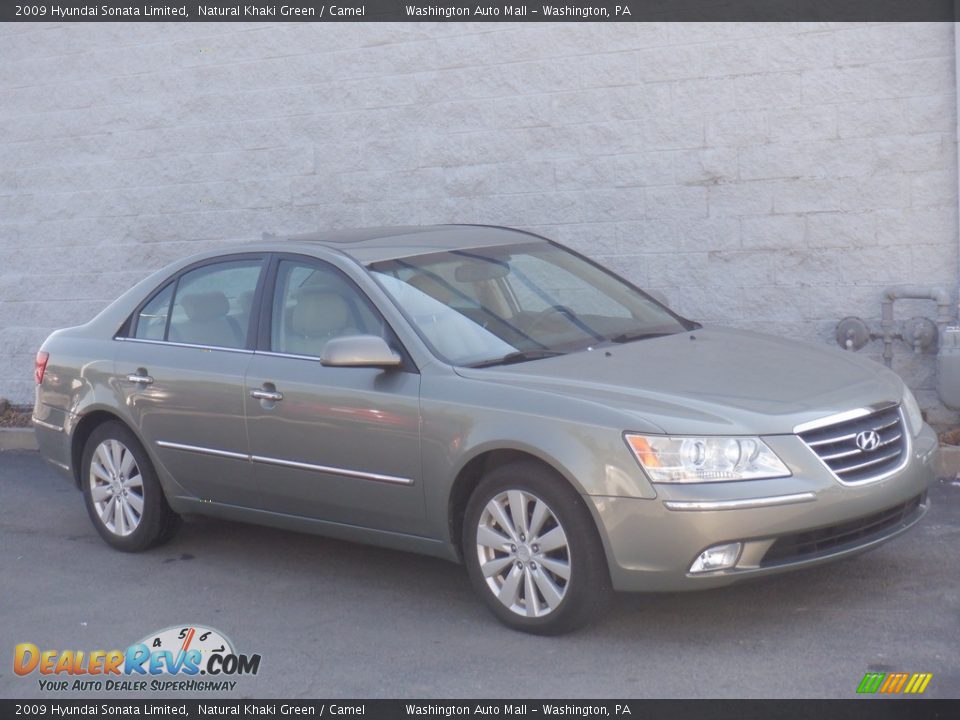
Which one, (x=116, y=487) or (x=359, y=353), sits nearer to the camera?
(x=359, y=353)

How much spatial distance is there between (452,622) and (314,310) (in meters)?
1.61

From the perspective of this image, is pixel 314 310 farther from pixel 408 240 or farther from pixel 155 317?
pixel 155 317

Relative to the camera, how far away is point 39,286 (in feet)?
37.0

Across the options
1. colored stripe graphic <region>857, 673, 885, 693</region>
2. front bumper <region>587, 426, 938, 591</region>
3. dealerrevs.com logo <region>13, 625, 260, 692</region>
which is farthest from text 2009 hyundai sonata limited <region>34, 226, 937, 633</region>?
dealerrevs.com logo <region>13, 625, 260, 692</region>

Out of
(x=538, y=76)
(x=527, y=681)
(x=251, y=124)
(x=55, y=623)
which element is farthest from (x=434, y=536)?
(x=251, y=124)

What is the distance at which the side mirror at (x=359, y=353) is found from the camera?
18.4ft

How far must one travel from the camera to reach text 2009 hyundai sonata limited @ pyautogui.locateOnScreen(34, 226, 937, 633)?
495cm

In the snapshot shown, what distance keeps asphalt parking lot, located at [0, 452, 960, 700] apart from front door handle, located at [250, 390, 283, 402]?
893mm

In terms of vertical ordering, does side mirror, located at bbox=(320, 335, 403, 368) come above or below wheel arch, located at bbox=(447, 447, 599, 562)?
above

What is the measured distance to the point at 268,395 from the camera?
6125 mm

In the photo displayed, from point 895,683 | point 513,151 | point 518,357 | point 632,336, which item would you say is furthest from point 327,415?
point 513,151
